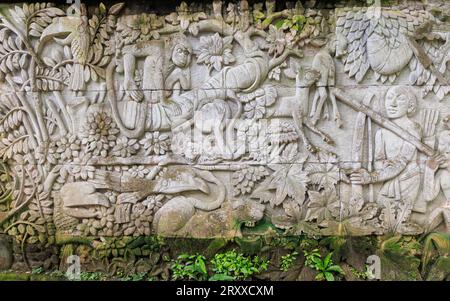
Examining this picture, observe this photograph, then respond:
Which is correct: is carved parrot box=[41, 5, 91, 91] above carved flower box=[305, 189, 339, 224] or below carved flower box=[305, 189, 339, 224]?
above

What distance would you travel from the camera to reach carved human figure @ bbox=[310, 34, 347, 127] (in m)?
5.38

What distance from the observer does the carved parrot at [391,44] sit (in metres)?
5.33

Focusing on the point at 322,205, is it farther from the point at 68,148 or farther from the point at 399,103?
the point at 68,148

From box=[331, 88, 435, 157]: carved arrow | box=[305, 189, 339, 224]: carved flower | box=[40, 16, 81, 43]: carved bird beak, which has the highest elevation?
box=[40, 16, 81, 43]: carved bird beak

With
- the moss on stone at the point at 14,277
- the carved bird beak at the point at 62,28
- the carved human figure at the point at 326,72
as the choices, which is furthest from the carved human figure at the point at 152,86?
the moss on stone at the point at 14,277

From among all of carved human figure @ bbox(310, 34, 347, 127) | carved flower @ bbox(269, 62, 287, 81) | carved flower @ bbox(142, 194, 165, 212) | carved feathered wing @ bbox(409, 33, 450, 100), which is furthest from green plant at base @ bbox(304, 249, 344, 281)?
carved feathered wing @ bbox(409, 33, 450, 100)

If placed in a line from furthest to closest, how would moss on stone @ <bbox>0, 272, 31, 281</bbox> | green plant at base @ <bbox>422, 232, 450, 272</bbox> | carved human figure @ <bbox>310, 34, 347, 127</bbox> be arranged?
moss on stone @ <bbox>0, 272, 31, 281</bbox> < carved human figure @ <bbox>310, 34, 347, 127</bbox> < green plant at base @ <bbox>422, 232, 450, 272</bbox>

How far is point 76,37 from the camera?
5.51 metres

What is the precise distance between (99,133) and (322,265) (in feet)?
9.84

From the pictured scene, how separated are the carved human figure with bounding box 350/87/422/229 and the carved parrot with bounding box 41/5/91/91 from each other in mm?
3402

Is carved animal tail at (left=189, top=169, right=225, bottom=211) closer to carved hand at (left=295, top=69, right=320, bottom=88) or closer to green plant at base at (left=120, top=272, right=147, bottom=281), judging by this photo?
green plant at base at (left=120, top=272, right=147, bottom=281)

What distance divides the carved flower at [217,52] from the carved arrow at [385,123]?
129 centimetres

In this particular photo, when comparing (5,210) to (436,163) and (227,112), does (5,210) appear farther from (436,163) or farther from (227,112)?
(436,163)
